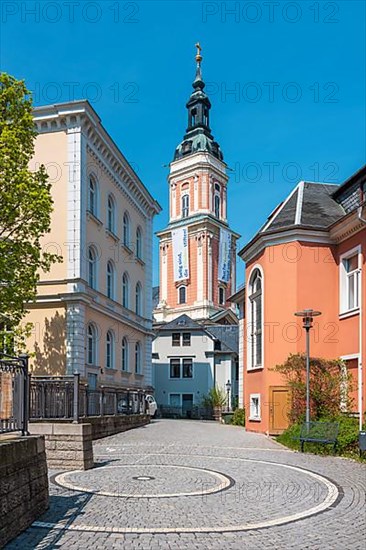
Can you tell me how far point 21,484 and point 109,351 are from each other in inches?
966

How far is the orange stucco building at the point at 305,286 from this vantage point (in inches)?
843

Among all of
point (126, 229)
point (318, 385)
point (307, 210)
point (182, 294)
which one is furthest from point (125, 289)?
point (182, 294)

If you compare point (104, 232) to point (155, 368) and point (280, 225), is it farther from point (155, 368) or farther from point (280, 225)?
point (155, 368)

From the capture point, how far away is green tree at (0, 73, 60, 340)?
1948 cm

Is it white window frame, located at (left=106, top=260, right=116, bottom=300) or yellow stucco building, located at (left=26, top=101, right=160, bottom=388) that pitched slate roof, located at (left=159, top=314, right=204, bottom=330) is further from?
white window frame, located at (left=106, top=260, right=116, bottom=300)

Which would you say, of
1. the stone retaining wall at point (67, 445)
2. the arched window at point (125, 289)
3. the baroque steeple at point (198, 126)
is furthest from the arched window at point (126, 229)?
the baroque steeple at point (198, 126)

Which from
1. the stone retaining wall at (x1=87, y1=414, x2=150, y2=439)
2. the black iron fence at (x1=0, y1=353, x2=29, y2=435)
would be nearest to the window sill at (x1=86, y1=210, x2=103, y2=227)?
the stone retaining wall at (x1=87, y1=414, x2=150, y2=439)

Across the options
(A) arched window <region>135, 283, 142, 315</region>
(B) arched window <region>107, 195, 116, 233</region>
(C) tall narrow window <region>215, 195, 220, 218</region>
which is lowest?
(A) arched window <region>135, 283, 142, 315</region>

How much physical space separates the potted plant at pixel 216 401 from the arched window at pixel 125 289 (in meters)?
20.1

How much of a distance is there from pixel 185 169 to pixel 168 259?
459 inches

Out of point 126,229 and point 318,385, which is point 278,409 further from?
point 126,229

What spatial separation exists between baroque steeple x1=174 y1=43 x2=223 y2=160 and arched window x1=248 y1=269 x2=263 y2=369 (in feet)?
172

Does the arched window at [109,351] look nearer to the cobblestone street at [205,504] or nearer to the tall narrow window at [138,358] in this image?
the tall narrow window at [138,358]

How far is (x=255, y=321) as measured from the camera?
25.2 metres
